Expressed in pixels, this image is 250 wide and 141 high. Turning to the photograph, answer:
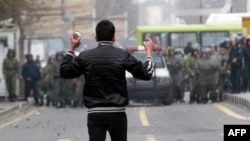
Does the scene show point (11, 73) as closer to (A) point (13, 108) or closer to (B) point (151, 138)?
(A) point (13, 108)

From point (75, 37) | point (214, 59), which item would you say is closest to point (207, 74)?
point (214, 59)

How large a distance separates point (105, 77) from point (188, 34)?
3413 cm

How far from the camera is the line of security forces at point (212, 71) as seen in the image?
3011cm

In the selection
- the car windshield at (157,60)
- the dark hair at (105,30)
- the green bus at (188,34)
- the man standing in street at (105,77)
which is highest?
the dark hair at (105,30)

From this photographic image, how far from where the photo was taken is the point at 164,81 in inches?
1149

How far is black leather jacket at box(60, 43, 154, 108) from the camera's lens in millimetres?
9406

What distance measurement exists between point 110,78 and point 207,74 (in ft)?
68.7

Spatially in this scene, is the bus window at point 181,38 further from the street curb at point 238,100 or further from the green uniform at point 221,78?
the green uniform at point 221,78

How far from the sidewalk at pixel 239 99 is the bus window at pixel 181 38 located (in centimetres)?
1207

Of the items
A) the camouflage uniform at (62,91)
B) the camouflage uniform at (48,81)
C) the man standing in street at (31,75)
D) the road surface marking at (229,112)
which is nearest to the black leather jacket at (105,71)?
the road surface marking at (229,112)

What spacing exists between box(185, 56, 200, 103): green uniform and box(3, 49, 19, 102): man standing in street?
18.9 feet

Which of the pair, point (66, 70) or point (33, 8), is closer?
point (66, 70)

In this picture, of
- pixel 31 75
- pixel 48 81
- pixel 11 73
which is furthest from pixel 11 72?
pixel 48 81

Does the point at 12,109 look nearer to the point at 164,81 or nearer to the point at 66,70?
the point at 164,81
